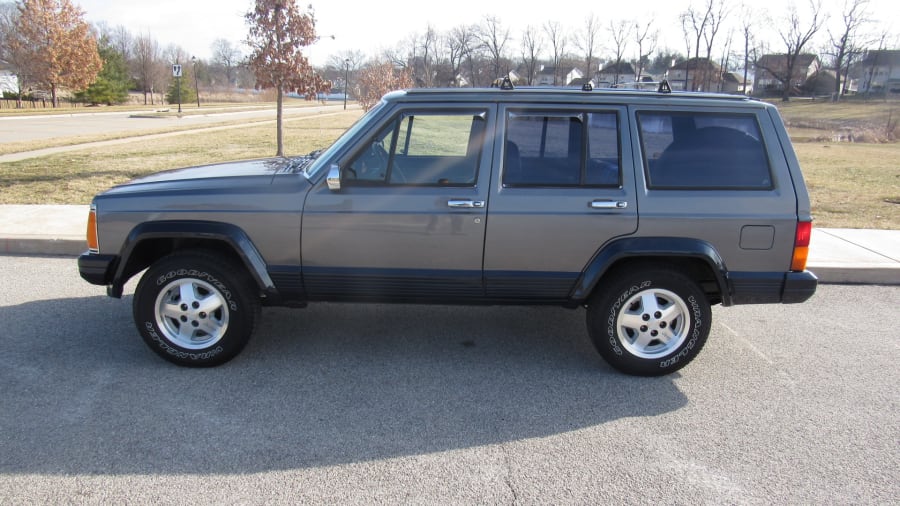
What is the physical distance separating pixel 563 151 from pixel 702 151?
3.01 feet

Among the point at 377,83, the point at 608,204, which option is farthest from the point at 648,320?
the point at 377,83

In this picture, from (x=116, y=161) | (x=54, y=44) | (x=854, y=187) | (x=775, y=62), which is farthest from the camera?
(x=775, y=62)

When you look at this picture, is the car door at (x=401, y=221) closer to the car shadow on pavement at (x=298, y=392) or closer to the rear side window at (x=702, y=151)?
the car shadow on pavement at (x=298, y=392)

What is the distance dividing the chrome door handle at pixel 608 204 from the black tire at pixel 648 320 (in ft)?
1.51

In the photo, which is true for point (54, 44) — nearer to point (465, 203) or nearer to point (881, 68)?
point (465, 203)

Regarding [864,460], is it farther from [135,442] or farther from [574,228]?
[135,442]

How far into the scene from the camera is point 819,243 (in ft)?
25.1

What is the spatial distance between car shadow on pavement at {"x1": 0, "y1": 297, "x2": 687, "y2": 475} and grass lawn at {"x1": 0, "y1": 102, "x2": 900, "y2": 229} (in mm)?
6060

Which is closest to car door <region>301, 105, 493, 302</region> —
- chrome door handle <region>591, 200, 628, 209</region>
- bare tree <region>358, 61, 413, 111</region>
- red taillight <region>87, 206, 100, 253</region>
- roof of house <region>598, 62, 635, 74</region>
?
chrome door handle <region>591, 200, 628, 209</region>

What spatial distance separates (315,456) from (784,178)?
336 centimetres

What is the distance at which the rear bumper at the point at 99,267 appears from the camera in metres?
4.18

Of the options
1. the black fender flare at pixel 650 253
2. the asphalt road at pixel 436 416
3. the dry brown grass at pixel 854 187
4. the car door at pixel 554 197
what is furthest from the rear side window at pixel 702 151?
the dry brown grass at pixel 854 187

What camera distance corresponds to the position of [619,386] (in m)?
4.11

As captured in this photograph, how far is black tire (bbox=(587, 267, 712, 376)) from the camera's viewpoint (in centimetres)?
409
